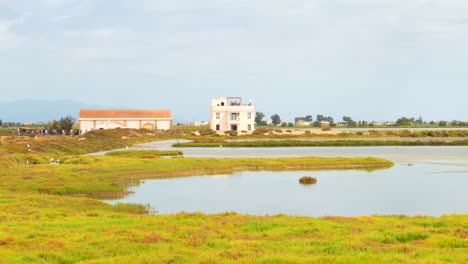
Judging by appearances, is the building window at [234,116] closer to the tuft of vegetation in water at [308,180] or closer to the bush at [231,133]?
the bush at [231,133]

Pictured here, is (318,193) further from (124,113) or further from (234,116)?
(124,113)

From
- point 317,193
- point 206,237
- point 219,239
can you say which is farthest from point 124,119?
point 219,239

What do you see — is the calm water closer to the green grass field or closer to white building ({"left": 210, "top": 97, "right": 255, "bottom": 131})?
the green grass field

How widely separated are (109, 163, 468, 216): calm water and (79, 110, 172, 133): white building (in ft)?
248

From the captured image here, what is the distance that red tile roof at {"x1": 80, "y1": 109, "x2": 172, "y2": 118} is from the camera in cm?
A: 11431

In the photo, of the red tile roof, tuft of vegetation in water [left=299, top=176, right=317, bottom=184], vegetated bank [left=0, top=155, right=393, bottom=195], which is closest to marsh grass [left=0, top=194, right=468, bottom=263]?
vegetated bank [left=0, top=155, right=393, bottom=195]

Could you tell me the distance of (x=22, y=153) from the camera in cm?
4969

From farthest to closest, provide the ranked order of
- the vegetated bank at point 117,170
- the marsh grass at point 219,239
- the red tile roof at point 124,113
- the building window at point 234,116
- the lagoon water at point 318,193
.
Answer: the building window at point 234,116 → the red tile roof at point 124,113 → the vegetated bank at point 117,170 → the lagoon water at point 318,193 → the marsh grass at point 219,239

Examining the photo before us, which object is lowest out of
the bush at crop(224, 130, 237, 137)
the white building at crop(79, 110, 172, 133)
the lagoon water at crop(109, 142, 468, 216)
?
the lagoon water at crop(109, 142, 468, 216)

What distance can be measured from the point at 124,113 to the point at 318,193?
305 feet

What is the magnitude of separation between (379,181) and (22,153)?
1164 inches

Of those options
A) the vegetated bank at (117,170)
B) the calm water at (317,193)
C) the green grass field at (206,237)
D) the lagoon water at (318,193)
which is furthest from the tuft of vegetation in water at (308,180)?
the green grass field at (206,237)

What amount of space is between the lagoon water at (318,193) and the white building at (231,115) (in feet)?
228

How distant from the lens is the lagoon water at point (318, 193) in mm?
26000
